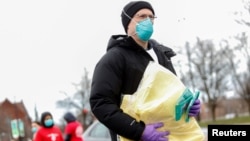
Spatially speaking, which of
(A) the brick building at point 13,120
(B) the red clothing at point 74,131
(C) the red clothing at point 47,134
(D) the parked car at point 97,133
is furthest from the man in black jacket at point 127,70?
(A) the brick building at point 13,120

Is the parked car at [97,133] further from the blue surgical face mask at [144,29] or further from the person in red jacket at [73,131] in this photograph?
the blue surgical face mask at [144,29]

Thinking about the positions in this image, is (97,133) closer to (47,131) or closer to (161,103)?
(47,131)

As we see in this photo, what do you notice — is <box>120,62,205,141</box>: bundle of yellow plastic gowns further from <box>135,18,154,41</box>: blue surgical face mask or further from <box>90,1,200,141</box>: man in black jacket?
<box>135,18,154,41</box>: blue surgical face mask

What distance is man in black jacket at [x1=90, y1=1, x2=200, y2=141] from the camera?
9.61 feet

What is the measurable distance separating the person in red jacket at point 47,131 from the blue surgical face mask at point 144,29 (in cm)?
698

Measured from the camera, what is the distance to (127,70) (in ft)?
10.1

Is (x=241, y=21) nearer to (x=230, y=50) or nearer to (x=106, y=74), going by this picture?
(x=106, y=74)

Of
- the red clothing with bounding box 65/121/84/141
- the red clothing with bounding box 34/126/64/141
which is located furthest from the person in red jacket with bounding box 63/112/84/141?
the red clothing with bounding box 34/126/64/141

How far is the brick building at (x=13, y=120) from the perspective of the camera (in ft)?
64.8

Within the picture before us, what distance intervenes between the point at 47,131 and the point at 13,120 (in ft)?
34.5

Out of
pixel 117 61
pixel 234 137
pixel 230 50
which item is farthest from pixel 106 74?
pixel 230 50

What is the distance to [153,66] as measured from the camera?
303 centimetres

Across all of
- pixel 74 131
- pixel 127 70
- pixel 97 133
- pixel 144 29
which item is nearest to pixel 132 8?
pixel 144 29

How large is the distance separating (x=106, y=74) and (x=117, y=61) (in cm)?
10
